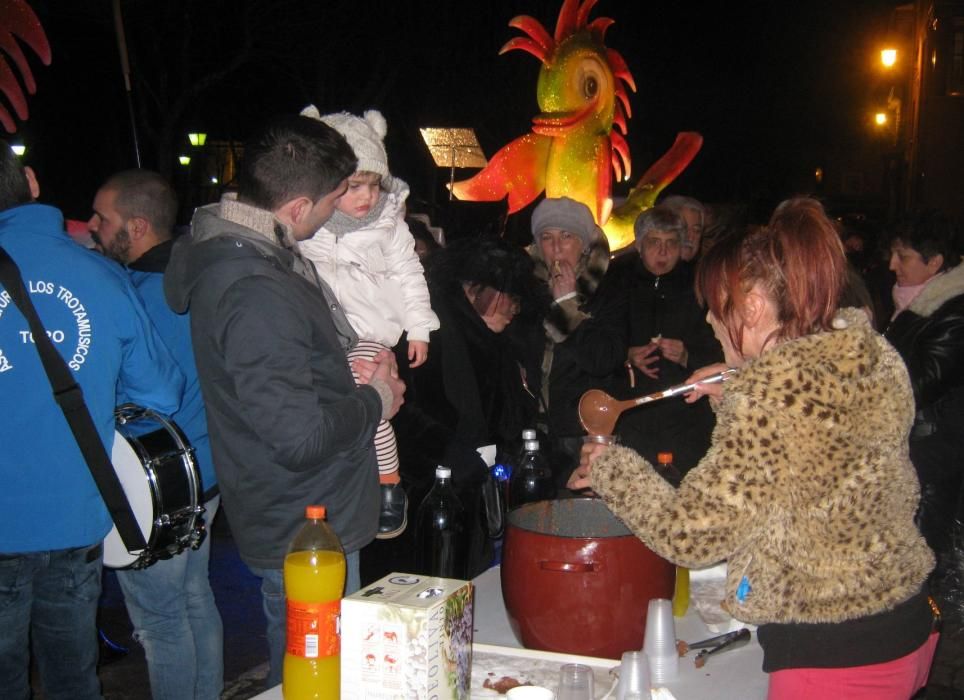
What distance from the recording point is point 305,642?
1.62 meters

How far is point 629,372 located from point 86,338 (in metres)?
2.75

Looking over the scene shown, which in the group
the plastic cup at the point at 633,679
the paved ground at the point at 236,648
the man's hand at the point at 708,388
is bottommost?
the paved ground at the point at 236,648

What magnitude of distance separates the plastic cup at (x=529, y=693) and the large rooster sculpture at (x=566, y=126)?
6667mm

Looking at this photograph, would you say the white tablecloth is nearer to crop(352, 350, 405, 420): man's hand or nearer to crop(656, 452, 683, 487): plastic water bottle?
crop(656, 452, 683, 487): plastic water bottle

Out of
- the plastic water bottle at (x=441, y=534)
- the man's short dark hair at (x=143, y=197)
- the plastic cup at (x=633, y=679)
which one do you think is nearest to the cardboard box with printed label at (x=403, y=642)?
the plastic cup at (x=633, y=679)

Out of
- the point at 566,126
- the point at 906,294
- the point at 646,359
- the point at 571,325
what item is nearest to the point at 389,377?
the point at 571,325

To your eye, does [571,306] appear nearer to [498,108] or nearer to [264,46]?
[264,46]

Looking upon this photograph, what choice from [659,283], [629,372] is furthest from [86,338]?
[659,283]

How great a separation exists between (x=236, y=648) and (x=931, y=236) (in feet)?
13.1

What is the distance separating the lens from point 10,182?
2.42 meters

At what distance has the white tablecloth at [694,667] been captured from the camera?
5.92 feet

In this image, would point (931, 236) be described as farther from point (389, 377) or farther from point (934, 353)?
point (389, 377)

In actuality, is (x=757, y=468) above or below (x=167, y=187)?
below

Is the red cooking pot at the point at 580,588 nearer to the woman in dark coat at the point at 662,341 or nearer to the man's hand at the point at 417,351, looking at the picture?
the man's hand at the point at 417,351
